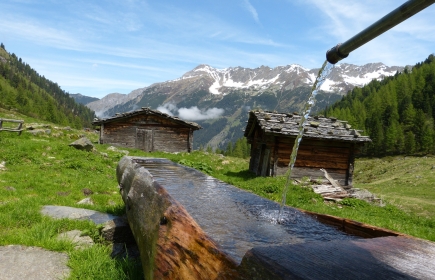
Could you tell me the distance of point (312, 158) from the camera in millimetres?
18688

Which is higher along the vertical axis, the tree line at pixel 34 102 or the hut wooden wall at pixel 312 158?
the tree line at pixel 34 102

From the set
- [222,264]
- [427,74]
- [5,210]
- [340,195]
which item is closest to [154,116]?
[340,195]

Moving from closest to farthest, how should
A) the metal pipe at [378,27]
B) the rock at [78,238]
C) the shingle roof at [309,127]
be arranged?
the metal pipe at [378,27]
the rock at [78,238]
the shingle roof at [309,127]

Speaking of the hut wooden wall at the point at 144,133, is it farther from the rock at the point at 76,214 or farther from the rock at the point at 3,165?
the rock at the point at 76,214

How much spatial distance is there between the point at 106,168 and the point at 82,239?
9.60m

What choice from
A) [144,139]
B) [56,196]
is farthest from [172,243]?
[144,139]

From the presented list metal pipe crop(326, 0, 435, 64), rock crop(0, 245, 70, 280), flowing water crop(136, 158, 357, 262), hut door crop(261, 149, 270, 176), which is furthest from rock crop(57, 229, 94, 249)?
hut door crop(261, 149, 270, 176)

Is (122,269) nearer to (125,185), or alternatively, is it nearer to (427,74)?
(125,185)

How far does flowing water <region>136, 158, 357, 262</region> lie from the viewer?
2879 millimetres

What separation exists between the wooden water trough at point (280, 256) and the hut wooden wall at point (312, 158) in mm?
15156

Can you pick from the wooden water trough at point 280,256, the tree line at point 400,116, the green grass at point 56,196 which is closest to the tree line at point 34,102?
the green grass at point 56,196

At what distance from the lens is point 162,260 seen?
263cm

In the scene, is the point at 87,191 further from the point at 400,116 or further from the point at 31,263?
the point at 400,116

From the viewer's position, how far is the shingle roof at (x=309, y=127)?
58.4 feet
